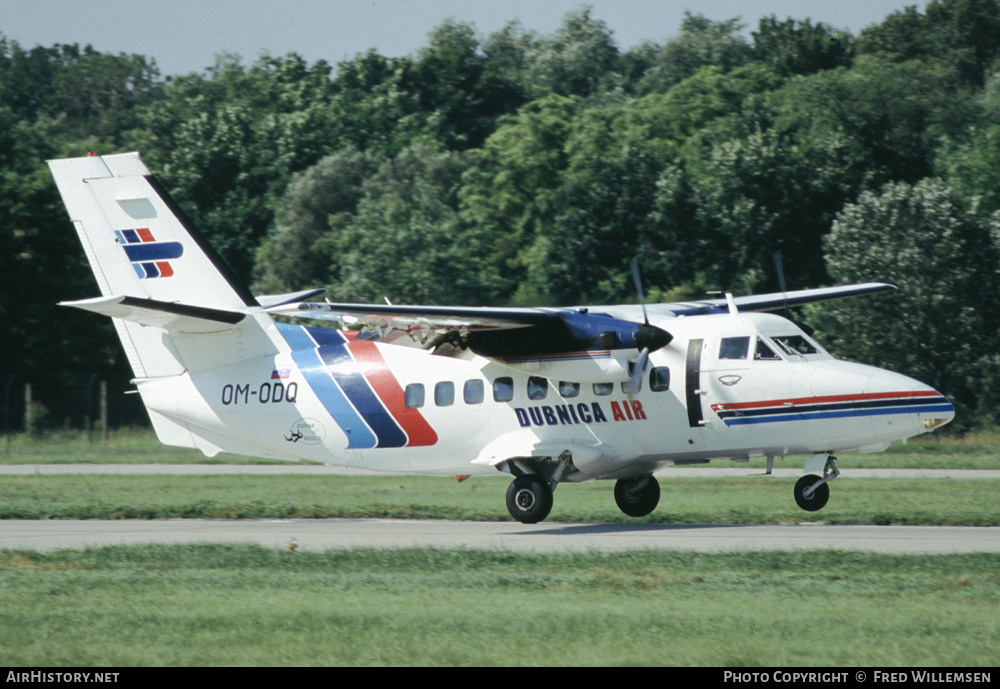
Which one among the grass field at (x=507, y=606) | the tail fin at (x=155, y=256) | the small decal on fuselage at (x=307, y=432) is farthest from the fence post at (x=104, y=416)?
the small decal on fuselage at (x=307, y=432)

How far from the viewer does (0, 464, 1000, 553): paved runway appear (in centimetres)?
1445

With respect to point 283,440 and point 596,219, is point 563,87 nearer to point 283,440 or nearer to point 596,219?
point 596,219

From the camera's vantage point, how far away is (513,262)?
4900 centimetres

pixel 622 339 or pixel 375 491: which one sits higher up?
pixel 622 339

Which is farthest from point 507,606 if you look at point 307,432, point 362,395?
point 307,432

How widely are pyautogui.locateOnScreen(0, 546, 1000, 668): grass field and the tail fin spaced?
203 inches

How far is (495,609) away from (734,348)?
715 centimetres

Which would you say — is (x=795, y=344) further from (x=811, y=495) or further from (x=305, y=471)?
(x=305, y=471)

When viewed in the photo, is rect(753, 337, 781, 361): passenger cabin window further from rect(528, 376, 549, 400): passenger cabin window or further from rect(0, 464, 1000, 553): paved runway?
rect(528, 376, 549, 400): passenger cabin window

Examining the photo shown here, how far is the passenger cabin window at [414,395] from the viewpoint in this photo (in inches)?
702

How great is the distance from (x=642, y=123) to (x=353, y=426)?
43.4 m

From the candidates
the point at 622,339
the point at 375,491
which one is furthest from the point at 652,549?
the point at 375,491

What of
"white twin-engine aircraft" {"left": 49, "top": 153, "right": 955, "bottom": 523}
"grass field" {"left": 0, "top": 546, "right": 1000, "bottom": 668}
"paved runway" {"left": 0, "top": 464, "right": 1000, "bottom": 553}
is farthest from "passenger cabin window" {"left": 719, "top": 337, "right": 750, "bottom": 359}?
"grass field" {"left": 0, "top": 546, "right": 1000, "bottom": 668}

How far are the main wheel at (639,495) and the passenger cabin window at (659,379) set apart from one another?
2.07m
